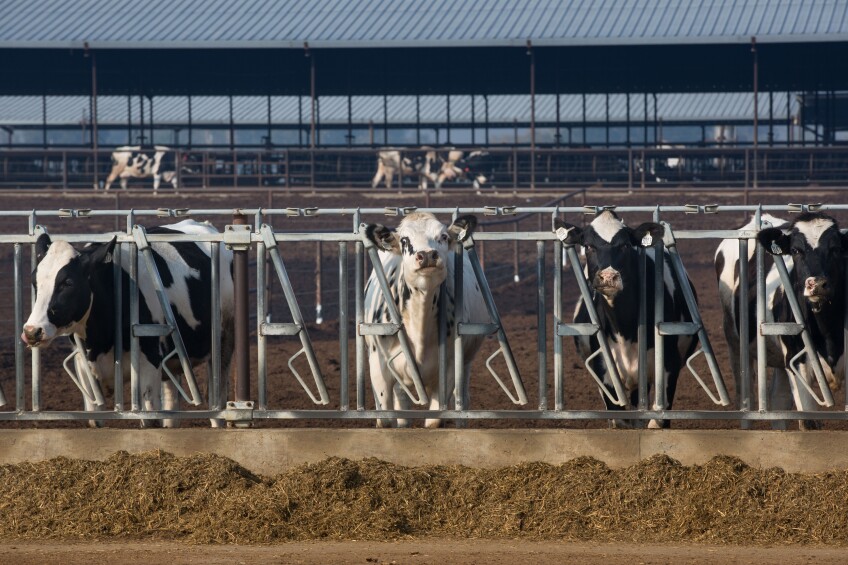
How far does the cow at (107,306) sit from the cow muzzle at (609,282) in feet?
9.38

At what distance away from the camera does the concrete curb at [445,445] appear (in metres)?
7.57

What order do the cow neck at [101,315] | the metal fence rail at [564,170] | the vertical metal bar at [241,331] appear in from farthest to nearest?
1. the metal fence rail at [564,170]
2. the cow neck at [101,315]
3. the vertical metal bar at [241,331]

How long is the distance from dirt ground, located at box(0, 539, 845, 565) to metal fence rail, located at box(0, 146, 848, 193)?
62.6 ft

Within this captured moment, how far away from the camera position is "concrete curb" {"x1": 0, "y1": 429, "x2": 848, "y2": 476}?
757 cm

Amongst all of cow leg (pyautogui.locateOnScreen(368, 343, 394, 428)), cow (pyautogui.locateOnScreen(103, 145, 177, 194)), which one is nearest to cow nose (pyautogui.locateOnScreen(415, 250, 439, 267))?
cow leg (pyautogui.locateOnScreen(368, 343, 394, 428))

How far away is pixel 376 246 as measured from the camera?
855 cm

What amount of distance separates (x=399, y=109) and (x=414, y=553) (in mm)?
31028

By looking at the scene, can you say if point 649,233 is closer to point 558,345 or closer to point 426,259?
point 558,345

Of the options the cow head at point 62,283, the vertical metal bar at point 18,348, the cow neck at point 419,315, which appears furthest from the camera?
the cow neck at point 419,315

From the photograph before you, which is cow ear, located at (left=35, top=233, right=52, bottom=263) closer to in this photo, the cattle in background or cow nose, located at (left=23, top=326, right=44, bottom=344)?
cow nose, located at (left=23, top=326, right=44, bottom=344)

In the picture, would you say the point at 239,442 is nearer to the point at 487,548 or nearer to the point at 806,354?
the point at 487,548

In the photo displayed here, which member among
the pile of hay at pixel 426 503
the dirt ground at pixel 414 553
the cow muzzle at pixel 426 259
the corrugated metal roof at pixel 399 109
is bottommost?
the dirt ground at pixel 414 553

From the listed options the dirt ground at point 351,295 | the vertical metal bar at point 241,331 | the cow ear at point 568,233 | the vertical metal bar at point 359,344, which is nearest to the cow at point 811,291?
the cow ear at point 568,233

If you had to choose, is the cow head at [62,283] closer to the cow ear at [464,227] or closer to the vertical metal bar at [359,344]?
the vertical metal bar at [359,344]
